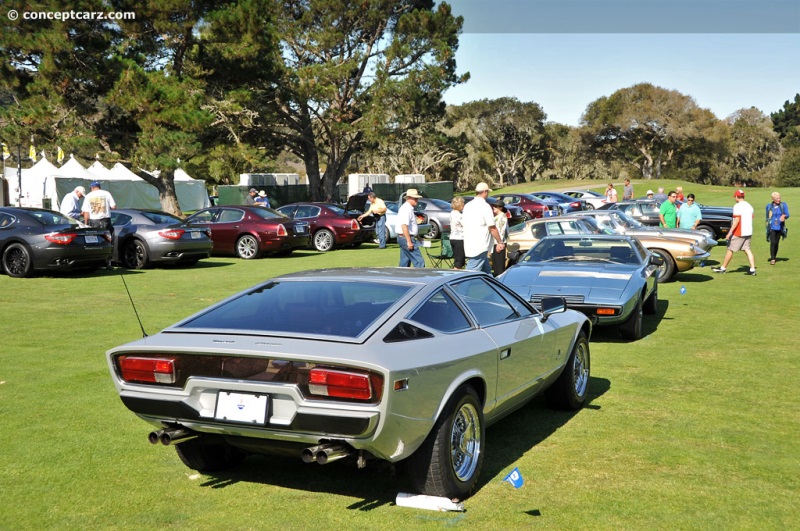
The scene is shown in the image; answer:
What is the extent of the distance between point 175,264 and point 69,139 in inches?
655

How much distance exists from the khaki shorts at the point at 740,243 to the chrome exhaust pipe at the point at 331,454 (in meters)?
16.3

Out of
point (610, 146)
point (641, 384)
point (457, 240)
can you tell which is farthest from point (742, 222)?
point (610, 146)

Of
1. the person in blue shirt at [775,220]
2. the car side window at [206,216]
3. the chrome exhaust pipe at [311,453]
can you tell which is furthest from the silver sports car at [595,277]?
the car side window at [206,216]

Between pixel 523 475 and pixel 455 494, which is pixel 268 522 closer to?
pixel 455 494

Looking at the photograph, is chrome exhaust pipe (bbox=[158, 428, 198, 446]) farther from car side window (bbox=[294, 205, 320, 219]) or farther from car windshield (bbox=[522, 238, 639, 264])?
car side window (bbox=[294, 205, 320, 219])

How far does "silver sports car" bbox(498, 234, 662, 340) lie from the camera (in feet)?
32.8

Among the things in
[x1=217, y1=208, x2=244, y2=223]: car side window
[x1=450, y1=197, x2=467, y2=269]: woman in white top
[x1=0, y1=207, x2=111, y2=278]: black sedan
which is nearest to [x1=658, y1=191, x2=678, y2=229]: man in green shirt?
[x1=450, y1=197, x2=467, y2=269]: woman in white top

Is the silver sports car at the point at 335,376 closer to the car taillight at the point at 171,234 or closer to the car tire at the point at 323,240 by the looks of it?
the car taillight at the point at 171,234

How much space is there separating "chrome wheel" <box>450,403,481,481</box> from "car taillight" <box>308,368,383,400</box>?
75 cm

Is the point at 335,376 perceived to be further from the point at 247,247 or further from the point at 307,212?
the point at 307,212

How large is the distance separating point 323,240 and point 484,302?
20840 mm

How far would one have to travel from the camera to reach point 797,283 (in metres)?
17.4

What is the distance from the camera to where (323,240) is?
26656 millimetres

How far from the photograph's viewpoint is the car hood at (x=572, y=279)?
10164 mm
